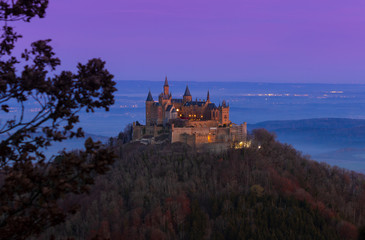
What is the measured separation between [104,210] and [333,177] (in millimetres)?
40772

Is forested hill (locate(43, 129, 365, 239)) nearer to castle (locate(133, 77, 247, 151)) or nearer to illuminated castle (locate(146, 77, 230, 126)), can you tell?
castle (locate(133, 77, 247, 151))

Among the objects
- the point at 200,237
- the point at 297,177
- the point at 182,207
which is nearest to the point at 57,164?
the point at 200,237

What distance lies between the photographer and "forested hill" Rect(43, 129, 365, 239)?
53.9m

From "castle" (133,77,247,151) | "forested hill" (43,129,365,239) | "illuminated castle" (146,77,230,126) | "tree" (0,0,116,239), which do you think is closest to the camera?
"tree" (0,0,116,239)

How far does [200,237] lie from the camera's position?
5122 centimetres

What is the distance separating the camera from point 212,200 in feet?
194

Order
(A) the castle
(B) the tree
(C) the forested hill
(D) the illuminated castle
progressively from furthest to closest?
1. (D) the illuminated castle
2. (A) the castle
3. (C) the forested hill
4. (B) the tree

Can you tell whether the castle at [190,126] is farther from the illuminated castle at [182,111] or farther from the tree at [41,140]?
the tree at [41,140]

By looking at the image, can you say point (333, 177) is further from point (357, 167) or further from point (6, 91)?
point (357, 167)

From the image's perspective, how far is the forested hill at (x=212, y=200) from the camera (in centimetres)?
5391

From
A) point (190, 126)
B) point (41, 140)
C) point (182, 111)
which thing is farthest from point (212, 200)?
point (41, 140)

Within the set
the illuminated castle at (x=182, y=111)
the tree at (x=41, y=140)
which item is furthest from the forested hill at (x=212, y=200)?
the tree at (x=41, y=140)

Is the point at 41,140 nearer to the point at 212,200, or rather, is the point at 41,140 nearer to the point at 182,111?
the point at 212,200

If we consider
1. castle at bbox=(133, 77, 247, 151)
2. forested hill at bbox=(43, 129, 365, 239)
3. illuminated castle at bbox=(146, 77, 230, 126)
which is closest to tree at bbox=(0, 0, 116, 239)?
forested hill at bbox=(43, 129, 365, 239)
